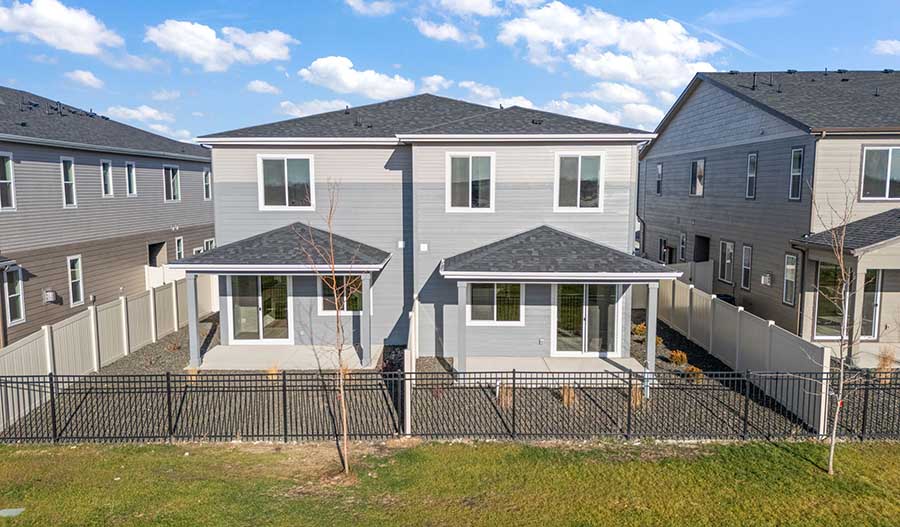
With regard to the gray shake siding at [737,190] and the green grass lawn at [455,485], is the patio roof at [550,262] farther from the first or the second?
the gray shake siding at [737,190]

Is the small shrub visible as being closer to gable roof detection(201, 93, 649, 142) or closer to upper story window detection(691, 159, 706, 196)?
gable roof detection(201, 93, 649, 142)

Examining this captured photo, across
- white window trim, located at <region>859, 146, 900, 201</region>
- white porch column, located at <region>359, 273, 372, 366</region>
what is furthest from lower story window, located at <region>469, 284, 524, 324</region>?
white window trim, located at <region>859, 146, 900, 201</region>

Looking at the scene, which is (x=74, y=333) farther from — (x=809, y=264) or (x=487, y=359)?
(x=809, y=264)

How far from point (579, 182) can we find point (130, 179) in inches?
646

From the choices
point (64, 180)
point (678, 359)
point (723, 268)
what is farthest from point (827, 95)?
point (64, 180)

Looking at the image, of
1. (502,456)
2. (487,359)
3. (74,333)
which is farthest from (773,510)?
(74,333)

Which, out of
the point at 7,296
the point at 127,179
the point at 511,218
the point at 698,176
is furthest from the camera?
the point at 698,176

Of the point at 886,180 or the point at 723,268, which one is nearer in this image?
the point at 886,180

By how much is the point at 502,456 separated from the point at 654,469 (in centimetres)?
232

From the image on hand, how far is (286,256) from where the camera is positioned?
14.5 metres

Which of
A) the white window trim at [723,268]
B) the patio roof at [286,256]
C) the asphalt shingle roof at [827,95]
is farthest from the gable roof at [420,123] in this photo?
the white window trim at [723,268]

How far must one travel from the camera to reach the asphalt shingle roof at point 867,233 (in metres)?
13.8

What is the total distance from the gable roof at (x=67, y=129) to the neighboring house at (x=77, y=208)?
50 mm

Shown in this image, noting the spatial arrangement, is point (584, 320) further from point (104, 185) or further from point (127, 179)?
point (127, 179)
